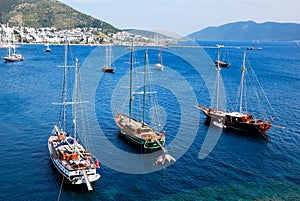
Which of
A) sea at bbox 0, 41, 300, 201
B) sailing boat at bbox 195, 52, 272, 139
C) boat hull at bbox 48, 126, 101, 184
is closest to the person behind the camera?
boat hull at bbox 48, 126, 101, 184

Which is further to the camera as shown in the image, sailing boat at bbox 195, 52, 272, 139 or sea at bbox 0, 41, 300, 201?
sailing boat at bbox 195, 52, 272, 139

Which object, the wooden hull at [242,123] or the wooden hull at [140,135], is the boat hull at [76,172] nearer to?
the wooden hull at [140,135]

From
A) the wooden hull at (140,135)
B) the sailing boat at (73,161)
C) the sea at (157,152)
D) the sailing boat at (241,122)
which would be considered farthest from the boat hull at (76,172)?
the sailing boat at (241,122)

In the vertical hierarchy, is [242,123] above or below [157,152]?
above

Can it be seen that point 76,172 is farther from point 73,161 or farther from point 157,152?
point 157,152

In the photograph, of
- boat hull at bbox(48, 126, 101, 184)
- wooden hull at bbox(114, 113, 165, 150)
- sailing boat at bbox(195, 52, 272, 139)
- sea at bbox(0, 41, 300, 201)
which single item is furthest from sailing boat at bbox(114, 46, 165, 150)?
sailing boat at bbox(195, 52, 272, 139)

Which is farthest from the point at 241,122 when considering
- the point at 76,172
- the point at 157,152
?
the point at 76,172

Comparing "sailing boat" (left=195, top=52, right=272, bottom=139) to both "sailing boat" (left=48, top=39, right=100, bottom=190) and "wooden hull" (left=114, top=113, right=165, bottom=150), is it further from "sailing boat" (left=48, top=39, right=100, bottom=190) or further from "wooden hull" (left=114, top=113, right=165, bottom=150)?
"sailing boat" (left=48, top=39, right=100, bottom=190)
